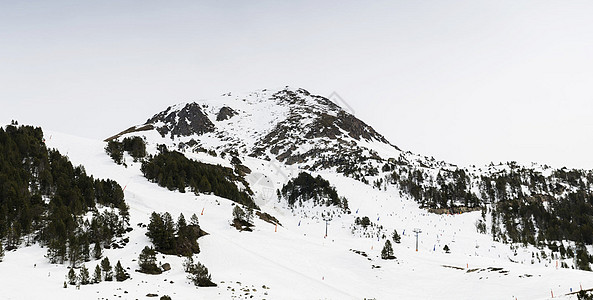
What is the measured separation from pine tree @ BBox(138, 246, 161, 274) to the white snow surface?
→ 2.53 feet

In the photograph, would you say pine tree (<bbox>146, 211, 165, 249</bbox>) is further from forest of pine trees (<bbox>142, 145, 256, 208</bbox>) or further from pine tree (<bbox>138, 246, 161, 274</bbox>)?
forest of pine trees (<bbox>142, 145, 256, 208</bbox>)

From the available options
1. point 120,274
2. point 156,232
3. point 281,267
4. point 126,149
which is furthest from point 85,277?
point 126,149

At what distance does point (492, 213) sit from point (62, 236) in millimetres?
82994

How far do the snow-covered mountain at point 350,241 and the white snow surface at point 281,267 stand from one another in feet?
0.42

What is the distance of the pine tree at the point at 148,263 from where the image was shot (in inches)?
968

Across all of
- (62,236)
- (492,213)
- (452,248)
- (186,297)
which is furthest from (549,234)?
(62,236)

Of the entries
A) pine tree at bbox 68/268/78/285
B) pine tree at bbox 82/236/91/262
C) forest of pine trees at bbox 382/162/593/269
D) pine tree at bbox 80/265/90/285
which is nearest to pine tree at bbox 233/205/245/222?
pine tree at bbox 82/236/91/262

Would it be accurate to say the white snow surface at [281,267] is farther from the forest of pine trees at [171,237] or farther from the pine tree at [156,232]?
the forest of pine trees at [171,237]

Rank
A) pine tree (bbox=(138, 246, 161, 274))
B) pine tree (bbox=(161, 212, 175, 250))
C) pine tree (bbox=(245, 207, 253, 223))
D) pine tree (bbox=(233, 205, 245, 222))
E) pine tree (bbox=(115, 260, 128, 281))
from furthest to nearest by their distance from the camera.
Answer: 1. pine tree (bbox=(245, 207, 253, 223))
2. pine tree (bbox=(233, 205, 245, 222))
3. pine tree (bbox=(161, 212, 175, 250))
4. pine tree (bbox=(138, 246, 161, 274))
5. pine tree (bbox=(115, 260, 128, 281))

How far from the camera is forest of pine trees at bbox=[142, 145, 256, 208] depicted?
5362 centimetres

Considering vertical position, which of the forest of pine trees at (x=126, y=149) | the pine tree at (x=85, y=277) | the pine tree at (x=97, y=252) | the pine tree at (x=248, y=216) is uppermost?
the forest of pine trees at (x=126, y=149)

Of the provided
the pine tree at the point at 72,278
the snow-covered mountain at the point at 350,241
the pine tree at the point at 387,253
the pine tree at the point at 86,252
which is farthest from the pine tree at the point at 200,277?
the pine tree at the point at 387,253

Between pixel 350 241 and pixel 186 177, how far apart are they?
31.8 m

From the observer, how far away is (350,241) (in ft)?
149
